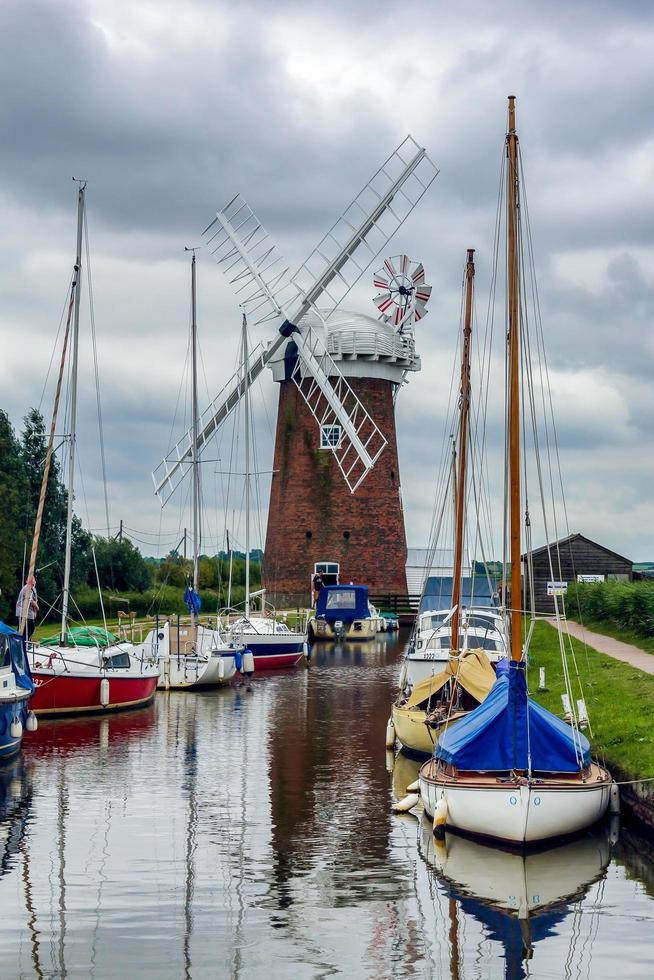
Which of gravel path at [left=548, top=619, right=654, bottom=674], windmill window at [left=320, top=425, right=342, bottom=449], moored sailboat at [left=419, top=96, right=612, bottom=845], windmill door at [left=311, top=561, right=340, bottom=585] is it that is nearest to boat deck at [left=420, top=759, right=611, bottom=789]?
moored sailboat at [left=419, top=96, right=612, bottom=845]

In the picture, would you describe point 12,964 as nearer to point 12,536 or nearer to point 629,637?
point 629,637

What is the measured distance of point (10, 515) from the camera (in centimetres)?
6094

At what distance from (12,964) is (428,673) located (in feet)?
67.2

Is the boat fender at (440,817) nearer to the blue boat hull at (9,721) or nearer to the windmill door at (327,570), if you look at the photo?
the blue boat hull at (9,721)

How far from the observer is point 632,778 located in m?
21.3

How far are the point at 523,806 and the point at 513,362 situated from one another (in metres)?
7.69

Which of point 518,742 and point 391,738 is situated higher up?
point 518,742

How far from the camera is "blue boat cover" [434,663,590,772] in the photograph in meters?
19.7

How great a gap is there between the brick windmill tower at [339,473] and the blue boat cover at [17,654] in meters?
51.1

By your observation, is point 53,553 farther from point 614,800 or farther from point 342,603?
point 614,800

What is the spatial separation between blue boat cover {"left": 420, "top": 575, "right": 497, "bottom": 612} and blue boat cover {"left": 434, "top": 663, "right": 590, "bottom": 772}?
33.6m

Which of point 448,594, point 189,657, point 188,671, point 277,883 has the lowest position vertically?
point 277,883

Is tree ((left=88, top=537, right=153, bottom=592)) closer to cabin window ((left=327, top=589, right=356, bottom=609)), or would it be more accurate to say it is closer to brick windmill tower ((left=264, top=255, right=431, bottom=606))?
brick windmill tower ((left=264, top=255, right=431, bottom=606))

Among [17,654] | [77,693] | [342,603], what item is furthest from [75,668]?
[342,603]
